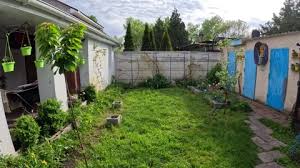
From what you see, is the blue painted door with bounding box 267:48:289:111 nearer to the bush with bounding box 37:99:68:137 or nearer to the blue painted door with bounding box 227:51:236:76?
the blue painted door with bounding box 227:51:236:76

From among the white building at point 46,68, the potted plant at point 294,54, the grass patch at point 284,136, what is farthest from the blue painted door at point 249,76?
the white building at point 46,68

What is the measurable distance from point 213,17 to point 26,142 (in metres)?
50.2

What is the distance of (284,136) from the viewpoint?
5641 mm

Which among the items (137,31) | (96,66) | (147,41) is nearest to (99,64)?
(96,66)

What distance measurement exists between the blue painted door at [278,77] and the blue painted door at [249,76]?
1.22m

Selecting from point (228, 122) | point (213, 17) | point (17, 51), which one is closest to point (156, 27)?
point (213, 17)

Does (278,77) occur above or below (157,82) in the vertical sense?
above

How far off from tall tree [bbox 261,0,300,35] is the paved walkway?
25.8 metres

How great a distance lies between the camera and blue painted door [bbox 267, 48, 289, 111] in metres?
7.68

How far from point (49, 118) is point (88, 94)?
9.51ft

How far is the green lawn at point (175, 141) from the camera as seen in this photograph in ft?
14.4

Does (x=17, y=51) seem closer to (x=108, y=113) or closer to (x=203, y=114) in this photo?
(x=108, y=113)

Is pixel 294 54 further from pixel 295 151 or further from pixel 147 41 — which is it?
pixel 147 41

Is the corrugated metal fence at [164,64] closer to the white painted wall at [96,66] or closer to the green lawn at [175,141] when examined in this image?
the white painted wall at [96,66]
